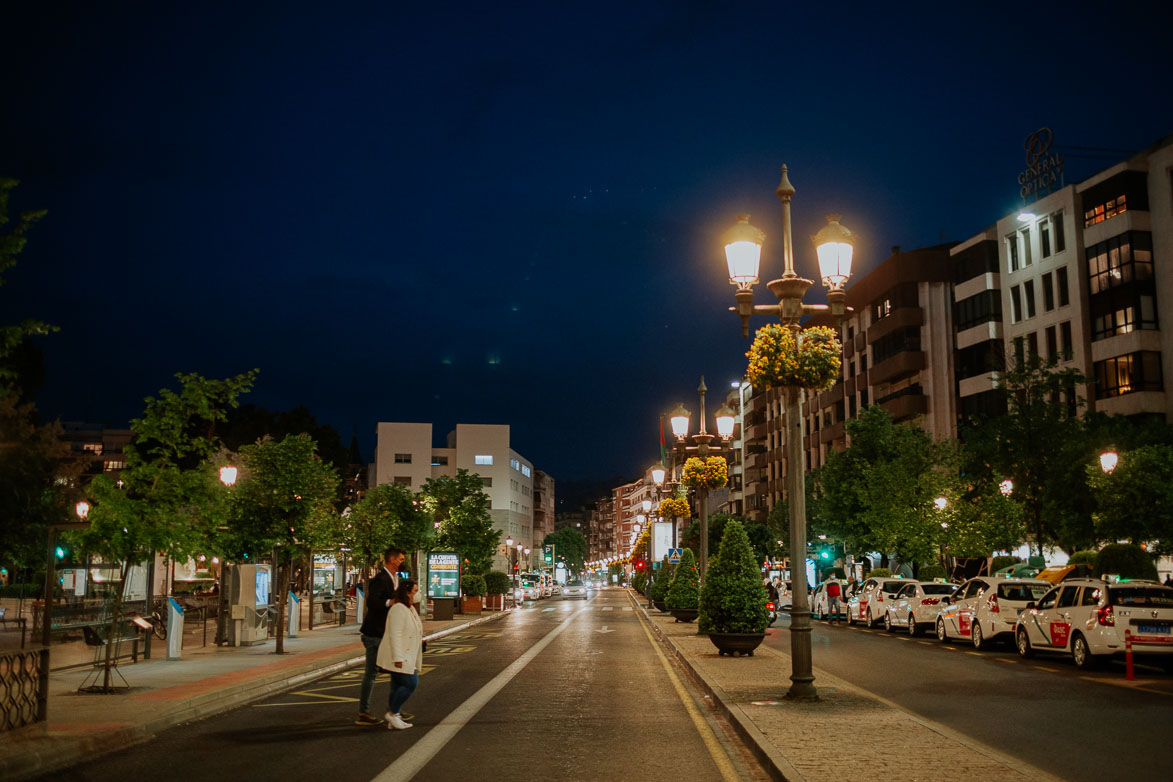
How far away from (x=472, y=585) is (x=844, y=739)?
41397mm

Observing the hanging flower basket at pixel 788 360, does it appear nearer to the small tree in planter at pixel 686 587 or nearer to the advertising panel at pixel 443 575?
the small tree in planter at pixel 686 587

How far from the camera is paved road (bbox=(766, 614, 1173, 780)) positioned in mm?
9867

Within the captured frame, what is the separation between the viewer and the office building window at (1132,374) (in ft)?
159

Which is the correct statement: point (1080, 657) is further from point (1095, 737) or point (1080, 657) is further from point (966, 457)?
point (966, 457)

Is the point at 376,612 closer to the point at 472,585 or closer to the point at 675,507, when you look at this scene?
the point at 675,507

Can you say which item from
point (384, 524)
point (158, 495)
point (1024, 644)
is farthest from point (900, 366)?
point (158, 495)

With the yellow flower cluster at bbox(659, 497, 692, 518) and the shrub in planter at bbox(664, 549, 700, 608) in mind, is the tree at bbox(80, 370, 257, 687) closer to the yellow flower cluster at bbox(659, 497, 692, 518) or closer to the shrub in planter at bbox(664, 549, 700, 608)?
the shrub in planter at bbox(664, 549, 700, 608)

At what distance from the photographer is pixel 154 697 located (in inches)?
561

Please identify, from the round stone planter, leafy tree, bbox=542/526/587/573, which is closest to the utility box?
the round stone planter

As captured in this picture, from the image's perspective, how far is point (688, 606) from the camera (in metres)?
32.2

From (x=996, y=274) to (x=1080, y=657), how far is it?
153 feet

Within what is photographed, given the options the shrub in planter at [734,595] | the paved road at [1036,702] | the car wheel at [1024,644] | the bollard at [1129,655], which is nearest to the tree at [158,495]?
the shrub in planter at [734,595]

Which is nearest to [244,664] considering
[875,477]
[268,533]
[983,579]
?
[268,533]

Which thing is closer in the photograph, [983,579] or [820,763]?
[820,763]
